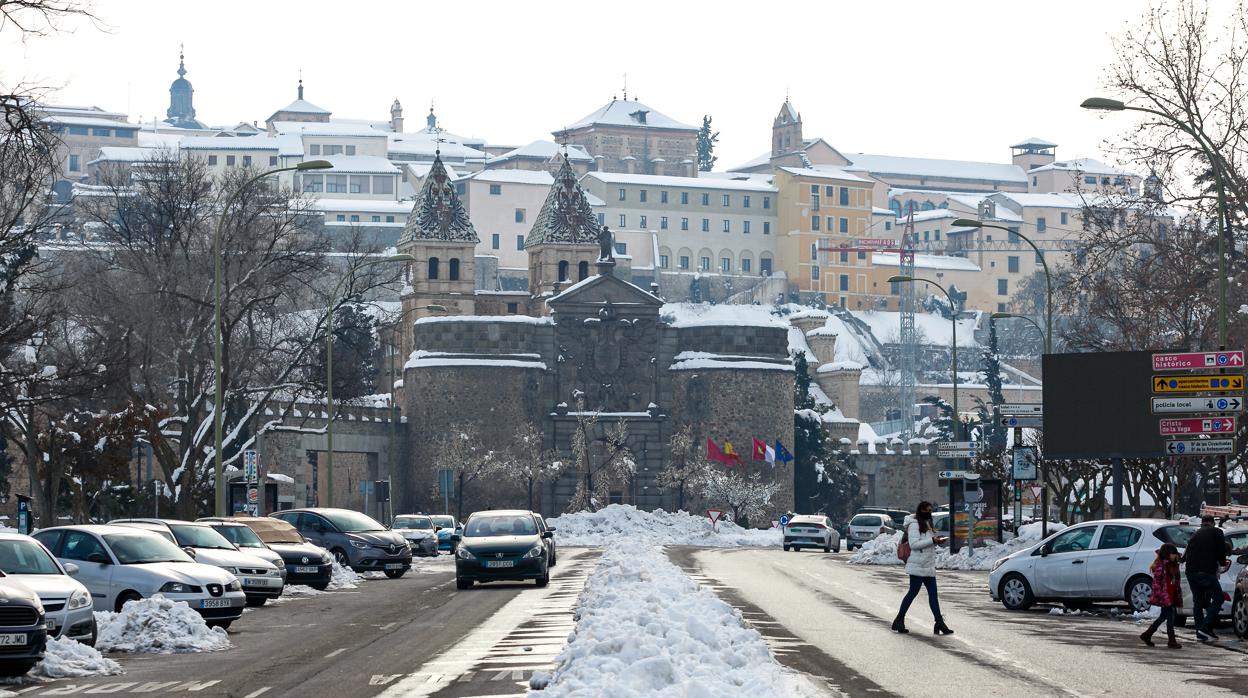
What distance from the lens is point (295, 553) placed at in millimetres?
34219

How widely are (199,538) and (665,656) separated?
1569 cm

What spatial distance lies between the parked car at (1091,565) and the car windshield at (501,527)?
8.94 meters

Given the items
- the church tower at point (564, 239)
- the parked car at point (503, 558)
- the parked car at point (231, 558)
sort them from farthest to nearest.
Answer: the church tower at point (564, 239) → the parked car at point (503, 558) → the parked car at point (231, 558)

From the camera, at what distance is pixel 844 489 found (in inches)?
4301

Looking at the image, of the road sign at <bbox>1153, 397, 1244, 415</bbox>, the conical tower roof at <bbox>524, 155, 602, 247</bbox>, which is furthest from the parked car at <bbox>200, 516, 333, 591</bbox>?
the conical tower roof at <bbox>524, 155, 602, 247</bbox>

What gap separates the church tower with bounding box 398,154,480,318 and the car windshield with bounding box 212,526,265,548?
3191 inches

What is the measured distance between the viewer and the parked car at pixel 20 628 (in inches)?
688

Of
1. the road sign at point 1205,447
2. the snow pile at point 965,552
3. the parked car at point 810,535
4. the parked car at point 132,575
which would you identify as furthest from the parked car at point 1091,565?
the parked car at point 810,535

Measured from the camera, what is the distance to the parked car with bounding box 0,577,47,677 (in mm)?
17484

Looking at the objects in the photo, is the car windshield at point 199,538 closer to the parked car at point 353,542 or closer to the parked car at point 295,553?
the parked car at point 295,553

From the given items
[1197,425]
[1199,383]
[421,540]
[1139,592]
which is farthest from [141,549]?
[421,540]

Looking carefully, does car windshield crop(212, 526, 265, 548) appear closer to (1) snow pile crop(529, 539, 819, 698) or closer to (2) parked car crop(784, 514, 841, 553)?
(1) snow pile crop(529, 539, 819, 698)

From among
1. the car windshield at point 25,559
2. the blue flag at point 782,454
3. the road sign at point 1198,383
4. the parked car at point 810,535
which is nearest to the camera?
the car windshield at point 25,559

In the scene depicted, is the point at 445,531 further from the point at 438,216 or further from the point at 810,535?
the point at 438,216
